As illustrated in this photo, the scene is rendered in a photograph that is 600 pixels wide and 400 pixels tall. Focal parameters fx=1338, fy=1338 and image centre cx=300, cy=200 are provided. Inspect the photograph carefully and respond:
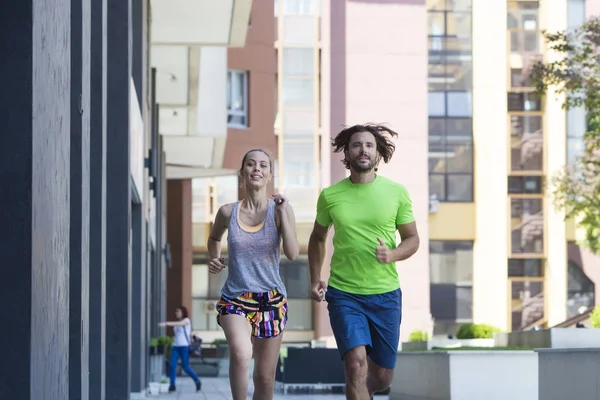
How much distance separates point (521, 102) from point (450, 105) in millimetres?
2969

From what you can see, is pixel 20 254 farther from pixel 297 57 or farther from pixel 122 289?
pixel 297 57

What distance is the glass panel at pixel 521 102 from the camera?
56.1 metres

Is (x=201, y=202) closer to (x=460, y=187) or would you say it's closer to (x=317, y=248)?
(x=460, y=187)

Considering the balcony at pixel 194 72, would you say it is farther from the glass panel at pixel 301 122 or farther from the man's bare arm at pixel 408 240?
the glass panel at pixel 301 122

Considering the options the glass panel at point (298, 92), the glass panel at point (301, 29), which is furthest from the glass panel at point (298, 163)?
the glass panel at point (301, 29)

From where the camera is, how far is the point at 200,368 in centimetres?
3647

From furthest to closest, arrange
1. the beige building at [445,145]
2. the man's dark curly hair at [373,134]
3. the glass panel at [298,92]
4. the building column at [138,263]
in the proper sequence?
1. the glass panel at [298,92]
2. the beige building at [445,145]
3. the building column at [138,263]
4. the man's dark curly hair at [373,134]

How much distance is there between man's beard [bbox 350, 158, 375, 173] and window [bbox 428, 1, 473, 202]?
48385 mm

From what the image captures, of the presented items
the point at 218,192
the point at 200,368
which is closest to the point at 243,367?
the point at 200,368

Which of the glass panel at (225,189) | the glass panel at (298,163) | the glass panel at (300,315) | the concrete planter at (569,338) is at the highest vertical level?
the glass panel at (298,163)

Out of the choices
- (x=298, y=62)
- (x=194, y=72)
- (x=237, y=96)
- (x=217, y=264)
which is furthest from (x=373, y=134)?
(x=298, y=62)

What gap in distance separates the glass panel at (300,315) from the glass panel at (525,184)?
10217 millimetres

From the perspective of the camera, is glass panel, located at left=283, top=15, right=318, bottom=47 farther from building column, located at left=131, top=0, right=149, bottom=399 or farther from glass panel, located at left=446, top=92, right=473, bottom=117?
building column, located at left=131, top=0, right=149, bottom=399

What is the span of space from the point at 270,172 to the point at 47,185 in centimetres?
332
